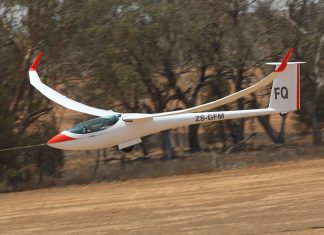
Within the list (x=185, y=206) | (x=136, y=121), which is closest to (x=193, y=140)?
(x=136, y=121)

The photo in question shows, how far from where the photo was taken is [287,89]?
20750mm

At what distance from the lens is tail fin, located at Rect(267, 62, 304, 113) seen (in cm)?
2072

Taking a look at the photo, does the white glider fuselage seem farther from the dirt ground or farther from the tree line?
the tree line

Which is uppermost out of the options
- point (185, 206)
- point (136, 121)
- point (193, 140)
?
point (136, 121)

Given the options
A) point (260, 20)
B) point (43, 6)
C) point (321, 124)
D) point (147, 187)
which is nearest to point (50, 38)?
point (43, 6)

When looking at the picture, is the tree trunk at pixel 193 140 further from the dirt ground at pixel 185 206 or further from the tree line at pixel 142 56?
the dirt ground at pixel 185 206

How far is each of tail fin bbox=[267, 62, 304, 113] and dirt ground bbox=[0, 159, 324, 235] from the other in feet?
7.07

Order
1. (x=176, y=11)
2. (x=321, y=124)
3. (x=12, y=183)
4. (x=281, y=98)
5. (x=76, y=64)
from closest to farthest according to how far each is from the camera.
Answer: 1. (x=281, y=98)
2. (x=12, y=183)
3. (x=76, y=64)
4. (x=176, y=11)
5. (x=321, y=124)

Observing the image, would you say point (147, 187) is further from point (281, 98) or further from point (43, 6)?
point (43, 6)

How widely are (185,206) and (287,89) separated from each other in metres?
8.14

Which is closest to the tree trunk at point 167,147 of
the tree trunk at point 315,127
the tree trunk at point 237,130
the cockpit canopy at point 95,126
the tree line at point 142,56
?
the tree line at point 142,56

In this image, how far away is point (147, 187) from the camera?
18844 mm

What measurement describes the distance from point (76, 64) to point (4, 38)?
3.37 m

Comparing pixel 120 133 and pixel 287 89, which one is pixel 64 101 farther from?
pixel 287 89
